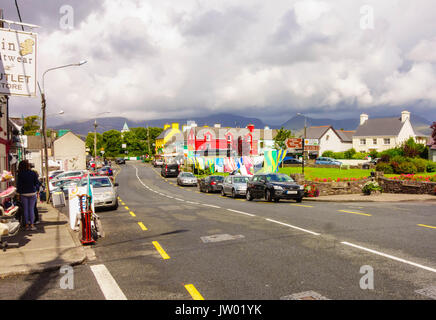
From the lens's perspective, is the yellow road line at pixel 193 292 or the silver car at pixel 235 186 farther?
the silver car at pixel 235 186

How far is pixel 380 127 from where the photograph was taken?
251ft

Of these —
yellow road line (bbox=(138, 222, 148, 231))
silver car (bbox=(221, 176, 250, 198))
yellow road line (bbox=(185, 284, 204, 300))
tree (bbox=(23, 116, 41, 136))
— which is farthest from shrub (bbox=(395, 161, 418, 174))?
tree (bbox=(23, 116, 41, 136))

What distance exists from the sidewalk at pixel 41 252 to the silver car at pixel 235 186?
14.6 m

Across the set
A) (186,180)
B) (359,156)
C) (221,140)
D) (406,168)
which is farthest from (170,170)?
(359,156)

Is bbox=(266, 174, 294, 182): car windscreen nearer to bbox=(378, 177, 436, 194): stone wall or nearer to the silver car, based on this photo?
the silver car

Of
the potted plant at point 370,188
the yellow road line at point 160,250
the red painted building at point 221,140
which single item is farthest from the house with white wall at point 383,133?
the yellow road line at point 160,250

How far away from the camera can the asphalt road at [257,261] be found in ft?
17.9

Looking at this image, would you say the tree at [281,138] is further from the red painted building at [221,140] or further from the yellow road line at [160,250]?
the yellow road line at [160,250]

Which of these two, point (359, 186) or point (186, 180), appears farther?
point (186, 180)

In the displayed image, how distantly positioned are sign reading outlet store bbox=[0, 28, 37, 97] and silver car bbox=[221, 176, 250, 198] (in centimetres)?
1655

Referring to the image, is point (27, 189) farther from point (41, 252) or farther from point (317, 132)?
point (317, 132)

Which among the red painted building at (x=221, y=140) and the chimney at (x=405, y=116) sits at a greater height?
the chimney at (x=405, y=116)

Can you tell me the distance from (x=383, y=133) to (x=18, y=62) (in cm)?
7599

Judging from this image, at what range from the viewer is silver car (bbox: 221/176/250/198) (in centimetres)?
2467
